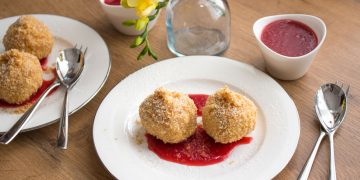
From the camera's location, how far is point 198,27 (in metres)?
1.46

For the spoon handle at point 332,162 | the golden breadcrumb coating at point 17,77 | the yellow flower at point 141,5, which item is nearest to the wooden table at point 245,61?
the spoon handle at point 332,162

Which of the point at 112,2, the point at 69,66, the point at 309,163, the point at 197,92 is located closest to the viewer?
the point at 309,163

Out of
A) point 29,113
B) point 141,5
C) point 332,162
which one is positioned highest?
point 141,5

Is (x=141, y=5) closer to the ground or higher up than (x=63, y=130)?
higher up

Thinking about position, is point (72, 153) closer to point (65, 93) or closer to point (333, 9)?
point (65, 93)

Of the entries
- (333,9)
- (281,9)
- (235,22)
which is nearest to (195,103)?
(235,22)

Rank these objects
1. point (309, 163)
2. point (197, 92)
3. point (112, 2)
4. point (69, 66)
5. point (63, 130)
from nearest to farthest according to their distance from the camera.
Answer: point (309, 163) < point (63, 130) < point (197, 92) < point (69, 66) < point (112, 2)

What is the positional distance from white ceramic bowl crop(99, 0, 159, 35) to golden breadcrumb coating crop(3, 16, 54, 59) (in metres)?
0.21

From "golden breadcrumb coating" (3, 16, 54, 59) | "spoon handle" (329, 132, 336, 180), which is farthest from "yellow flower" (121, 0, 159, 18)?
"spoon handle" (329, 132, 336, 180)

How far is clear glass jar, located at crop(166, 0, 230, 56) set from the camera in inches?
55.7

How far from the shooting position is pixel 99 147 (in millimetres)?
1098

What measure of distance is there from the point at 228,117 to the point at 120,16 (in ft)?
1.90

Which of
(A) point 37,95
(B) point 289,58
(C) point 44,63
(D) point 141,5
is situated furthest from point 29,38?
(B) point 289,58

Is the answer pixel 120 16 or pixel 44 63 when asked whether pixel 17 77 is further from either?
pixel 120 16
